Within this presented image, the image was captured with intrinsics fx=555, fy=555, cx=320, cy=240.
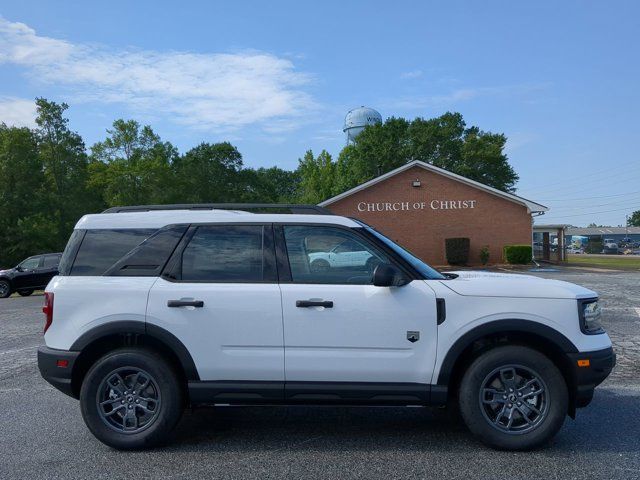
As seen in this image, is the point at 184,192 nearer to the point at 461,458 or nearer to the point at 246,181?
the point at 246,181

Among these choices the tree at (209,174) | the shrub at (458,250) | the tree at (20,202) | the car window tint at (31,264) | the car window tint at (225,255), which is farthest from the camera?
the tree at (209,174)

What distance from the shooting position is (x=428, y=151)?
62594 mm

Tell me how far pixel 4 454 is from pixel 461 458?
144 inches

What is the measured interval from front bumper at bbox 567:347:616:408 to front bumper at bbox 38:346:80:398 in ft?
13.0

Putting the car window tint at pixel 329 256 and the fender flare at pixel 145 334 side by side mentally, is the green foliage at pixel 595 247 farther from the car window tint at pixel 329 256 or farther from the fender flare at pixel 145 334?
the fender flare at pixel 145 334

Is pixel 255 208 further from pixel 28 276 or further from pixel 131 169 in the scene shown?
pixel 131 169

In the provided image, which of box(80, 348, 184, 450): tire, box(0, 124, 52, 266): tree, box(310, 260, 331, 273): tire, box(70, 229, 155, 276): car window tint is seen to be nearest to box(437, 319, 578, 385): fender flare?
box(310, 260, 331, 273): tire

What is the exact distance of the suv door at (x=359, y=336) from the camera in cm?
431

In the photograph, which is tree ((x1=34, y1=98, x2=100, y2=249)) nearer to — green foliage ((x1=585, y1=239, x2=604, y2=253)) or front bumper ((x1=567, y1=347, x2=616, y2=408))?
front bumper ((x1=567, y1=347, x2=616, y2=408))

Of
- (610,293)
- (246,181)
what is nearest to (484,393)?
(610,293)

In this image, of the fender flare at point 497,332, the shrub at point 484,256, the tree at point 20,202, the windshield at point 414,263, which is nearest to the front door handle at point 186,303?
the windshield at point 414,263

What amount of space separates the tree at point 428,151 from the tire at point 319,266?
181ft

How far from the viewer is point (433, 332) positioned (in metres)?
4.32

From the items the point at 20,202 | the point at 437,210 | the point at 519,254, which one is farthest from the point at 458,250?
the point at 20,202
